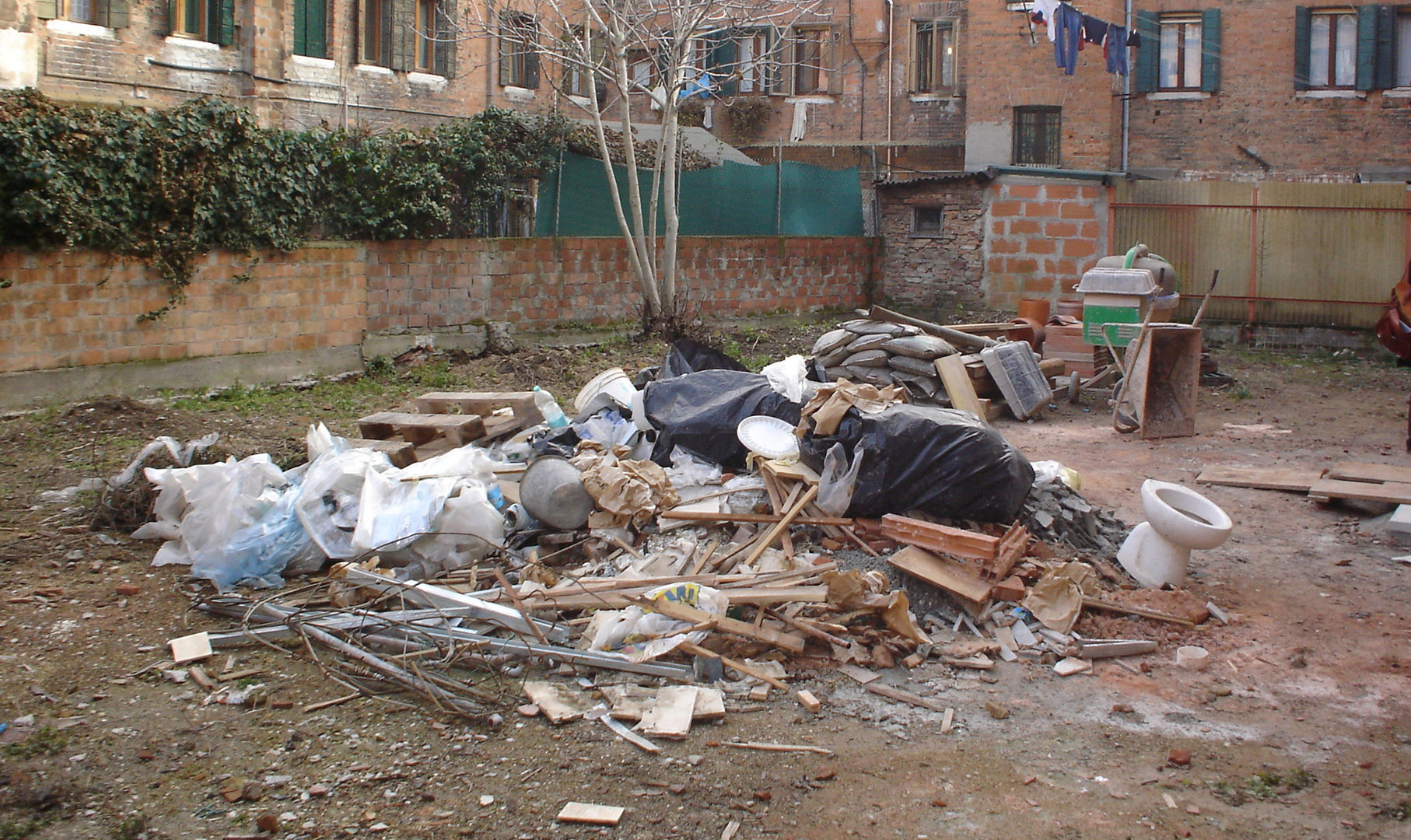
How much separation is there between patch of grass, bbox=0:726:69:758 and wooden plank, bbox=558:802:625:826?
1.90 m

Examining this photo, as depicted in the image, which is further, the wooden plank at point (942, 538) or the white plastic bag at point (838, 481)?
the white plastic bag at point (838, 481)

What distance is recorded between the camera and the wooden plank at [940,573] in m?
5.18

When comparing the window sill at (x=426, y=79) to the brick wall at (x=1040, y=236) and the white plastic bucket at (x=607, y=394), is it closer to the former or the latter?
the brick wall at (x=1040, y=236)

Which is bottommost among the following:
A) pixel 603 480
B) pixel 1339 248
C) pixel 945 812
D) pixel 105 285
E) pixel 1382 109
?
pixel 945 812

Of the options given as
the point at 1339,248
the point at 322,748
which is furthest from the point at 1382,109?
the point at 322,748

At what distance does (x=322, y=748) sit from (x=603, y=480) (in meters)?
2.38

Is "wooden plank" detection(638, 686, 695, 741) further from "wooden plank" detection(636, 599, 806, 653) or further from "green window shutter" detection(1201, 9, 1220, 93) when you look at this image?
"green window shutter" detection(1201, 9, 1220, 93)

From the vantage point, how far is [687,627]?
4836mm

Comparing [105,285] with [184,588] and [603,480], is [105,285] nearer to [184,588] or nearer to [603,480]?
[184,588]

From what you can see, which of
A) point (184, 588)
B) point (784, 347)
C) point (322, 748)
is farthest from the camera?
point (784, 347)

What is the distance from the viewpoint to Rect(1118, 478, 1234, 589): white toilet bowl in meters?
5.36

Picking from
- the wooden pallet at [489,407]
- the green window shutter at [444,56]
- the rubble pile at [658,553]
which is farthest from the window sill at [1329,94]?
the wooden pallet at [489,407]

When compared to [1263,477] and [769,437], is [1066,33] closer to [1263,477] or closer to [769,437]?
[1263,477]

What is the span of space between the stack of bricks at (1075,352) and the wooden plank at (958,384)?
2.33 m
